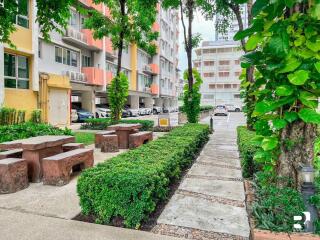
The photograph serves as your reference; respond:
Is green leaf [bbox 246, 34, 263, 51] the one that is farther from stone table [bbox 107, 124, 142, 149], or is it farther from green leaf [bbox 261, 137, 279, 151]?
stone table [bbox 107, 124, 142, 149]

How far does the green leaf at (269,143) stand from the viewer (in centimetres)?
355

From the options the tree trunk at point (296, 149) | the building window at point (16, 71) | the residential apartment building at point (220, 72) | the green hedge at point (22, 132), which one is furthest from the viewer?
the residential apartment building at point (220, 72)

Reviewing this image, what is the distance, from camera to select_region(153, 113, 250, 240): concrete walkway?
156 inches

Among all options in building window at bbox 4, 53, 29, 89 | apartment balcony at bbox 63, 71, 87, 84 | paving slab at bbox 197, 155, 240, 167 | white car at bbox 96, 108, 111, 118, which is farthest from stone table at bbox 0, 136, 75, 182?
white car at bbox 96, 108, 111, 118

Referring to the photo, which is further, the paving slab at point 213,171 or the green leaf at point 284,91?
the paving slab at point 213,171

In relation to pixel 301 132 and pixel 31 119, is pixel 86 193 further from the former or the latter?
pixel 31 119

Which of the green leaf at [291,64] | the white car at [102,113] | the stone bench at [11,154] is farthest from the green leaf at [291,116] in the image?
the white car at [102,113]

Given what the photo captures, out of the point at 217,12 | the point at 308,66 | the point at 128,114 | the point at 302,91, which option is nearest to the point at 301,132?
the point at 302,91

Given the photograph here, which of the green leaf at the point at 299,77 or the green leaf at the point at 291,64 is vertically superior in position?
the green leaf at the point at 291,64

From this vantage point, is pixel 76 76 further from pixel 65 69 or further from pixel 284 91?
pixel 284 91

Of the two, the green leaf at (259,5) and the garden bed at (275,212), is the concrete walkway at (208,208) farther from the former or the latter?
the green leaf at (259,5)

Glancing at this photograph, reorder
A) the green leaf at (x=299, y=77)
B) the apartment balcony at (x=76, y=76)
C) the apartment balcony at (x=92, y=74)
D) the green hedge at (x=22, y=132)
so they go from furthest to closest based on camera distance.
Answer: the apartment balcony at (x=92, y=74) → the apartment balcony at (x=76, y=76) → the green hedge at (x=22, y=132) → the green leaf at (x=299, y=77)

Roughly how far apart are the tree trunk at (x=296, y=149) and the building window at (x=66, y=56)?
75.4ft

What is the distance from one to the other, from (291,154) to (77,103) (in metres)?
29.6
